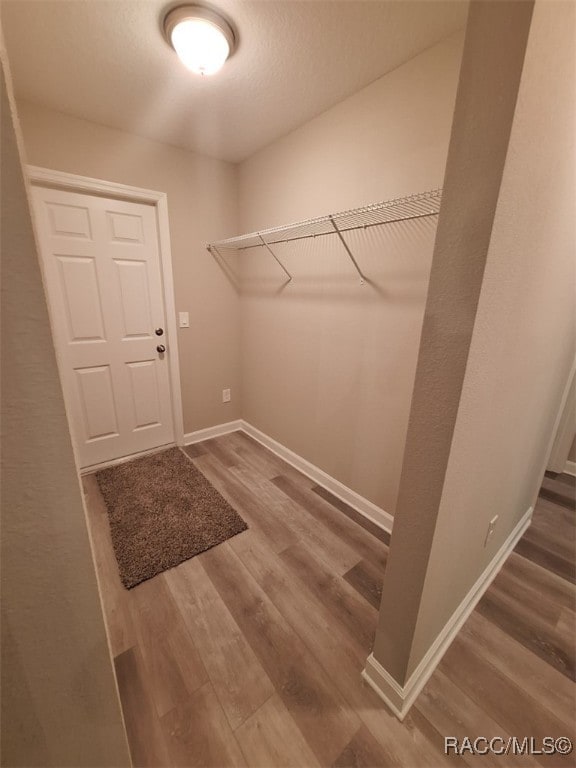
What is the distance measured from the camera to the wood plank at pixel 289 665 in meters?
0.99

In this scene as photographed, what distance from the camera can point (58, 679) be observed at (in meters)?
0.56

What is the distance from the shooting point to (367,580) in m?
1.53

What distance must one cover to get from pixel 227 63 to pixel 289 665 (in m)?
2.64

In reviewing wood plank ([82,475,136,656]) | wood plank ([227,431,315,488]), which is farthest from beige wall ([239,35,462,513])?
wood plank ([82,475,136,656])

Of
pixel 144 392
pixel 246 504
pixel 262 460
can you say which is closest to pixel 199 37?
pixel 144 392

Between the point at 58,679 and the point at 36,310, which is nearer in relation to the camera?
the point at 36,310

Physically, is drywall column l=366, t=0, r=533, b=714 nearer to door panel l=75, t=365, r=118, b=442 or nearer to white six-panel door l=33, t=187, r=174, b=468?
white six-panel door l=33, t=187, r=174, b=468

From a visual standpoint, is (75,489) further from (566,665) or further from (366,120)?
(366,120)

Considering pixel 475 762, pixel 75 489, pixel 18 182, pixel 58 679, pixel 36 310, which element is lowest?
pixel 475 762

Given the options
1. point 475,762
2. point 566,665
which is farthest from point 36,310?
point 566,665

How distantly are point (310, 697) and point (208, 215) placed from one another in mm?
2998

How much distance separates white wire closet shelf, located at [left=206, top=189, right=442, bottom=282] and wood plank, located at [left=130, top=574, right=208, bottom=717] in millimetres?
1944

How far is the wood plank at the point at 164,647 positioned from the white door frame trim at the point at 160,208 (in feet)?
4.86

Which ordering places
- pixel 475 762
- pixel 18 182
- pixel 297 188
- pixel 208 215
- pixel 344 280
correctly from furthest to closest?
pixel 208 215 → pixel 297 188 → pixel 344 280 → pixel 475 762 → pixel 18 182
